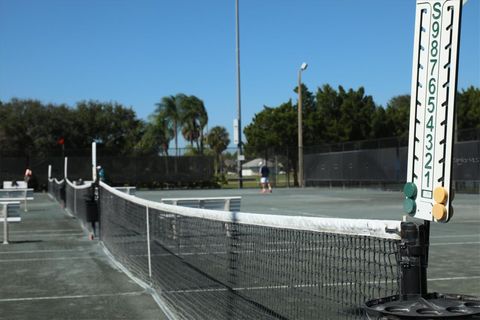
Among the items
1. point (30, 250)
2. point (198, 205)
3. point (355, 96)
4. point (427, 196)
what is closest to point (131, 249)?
point (30, 250)

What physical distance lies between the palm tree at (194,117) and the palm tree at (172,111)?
44 centimetres

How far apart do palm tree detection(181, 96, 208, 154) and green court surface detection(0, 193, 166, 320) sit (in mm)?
54618

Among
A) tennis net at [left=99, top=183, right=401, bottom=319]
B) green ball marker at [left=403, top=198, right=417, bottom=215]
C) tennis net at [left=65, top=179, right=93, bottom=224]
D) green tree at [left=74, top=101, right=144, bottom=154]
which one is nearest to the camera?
green ball marker at [left=403, top=198, right=417, bottom=215]

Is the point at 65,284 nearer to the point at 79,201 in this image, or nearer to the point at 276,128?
the point at 79,201

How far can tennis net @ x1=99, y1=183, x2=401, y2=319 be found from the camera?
11.7ft

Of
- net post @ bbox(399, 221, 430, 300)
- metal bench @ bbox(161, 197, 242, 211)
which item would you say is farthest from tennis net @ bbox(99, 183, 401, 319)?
metal bench @ bbox(161, 197, 242, 211)

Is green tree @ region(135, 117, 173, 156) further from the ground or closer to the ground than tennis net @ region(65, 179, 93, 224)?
further from the ground

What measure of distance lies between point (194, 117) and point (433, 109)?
6763 cm

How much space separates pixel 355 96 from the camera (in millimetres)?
57469

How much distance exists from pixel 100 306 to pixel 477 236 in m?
8.47

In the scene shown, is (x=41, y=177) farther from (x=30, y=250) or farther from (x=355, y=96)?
(x=30, y=250)

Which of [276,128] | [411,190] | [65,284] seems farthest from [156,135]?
[411,190]

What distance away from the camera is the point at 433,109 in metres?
2.71

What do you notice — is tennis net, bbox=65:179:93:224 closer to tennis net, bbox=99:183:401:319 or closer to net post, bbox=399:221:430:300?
tennis net, bbox=99:183:401:319
